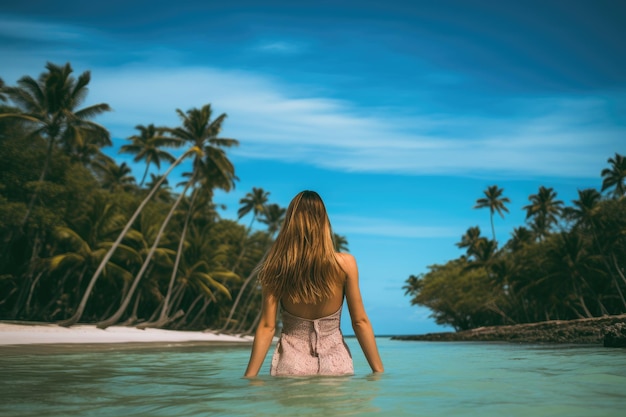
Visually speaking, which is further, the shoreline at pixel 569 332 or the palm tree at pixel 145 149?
Answer: the palm tree at pixel 145 149

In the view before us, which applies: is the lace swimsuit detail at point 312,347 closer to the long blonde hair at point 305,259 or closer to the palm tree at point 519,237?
the long blonde hair at point 305,259

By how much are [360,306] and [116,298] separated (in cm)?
3770

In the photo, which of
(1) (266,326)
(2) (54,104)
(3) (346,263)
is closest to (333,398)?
(1) (266,326)

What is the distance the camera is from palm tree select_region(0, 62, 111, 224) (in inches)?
1125

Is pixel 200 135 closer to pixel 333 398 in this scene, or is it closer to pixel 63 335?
pixel 63 335

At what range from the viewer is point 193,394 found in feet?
15.4

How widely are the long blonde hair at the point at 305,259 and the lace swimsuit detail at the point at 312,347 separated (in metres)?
0.24

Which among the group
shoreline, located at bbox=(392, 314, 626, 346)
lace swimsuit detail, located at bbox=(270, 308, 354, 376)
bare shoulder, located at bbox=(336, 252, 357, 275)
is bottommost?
lace swimsuit detail, located at bbox=(270, 308, 354, 376)

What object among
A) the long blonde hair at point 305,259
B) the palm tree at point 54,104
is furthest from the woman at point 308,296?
the palm tree at point 54,104

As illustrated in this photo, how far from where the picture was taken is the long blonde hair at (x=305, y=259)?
4410 millimetres

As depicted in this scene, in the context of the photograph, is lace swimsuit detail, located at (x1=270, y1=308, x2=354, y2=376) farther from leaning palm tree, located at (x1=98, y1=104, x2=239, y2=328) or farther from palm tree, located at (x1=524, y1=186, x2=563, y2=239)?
palm tree, located at (x1=524, y1=186, x2=563, y2=239)

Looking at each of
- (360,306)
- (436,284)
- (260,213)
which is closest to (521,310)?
(436,284)

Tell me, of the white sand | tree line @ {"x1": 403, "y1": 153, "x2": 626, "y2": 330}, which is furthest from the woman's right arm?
tree line @ {"x1": 403, "y1": 153, "x2": 626, "y2": 330}

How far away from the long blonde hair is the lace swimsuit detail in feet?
0.78
